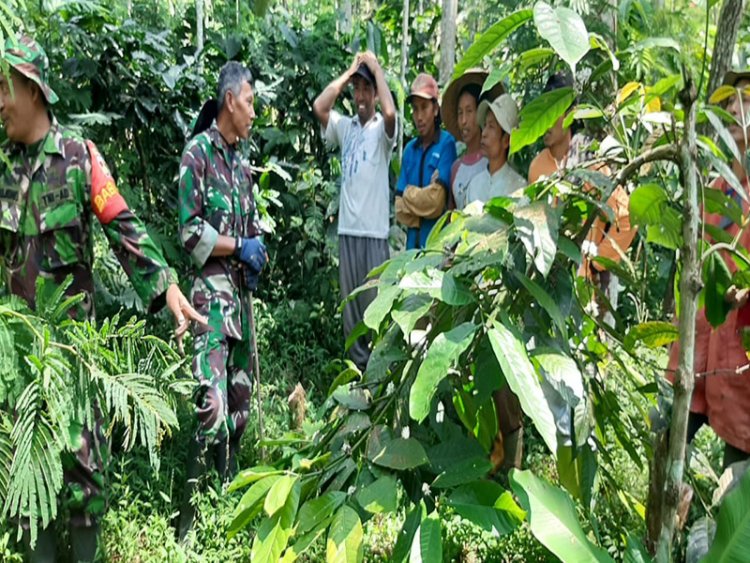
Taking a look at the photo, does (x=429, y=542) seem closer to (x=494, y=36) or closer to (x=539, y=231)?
(x=539, y=231)

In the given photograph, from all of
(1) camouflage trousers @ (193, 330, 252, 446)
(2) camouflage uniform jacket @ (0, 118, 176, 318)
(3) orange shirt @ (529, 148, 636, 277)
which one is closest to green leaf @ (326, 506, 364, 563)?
(3) orange shirt @ (529, 148, 636, 277)

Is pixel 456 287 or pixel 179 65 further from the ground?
pixel 179 65

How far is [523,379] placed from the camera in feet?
3.35

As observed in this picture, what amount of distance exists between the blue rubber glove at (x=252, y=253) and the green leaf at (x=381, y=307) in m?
2.07

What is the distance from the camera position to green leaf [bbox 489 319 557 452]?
99 cm

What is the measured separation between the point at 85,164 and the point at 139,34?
2124 millimetres

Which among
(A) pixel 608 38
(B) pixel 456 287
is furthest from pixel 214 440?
(A) pixel 608 38

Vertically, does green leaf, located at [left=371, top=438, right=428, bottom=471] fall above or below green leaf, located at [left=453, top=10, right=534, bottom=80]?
below

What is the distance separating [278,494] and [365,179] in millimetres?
3121

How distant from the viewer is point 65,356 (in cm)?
154

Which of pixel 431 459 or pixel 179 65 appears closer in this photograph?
pixel 431 459

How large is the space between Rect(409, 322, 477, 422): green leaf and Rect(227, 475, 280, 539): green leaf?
296mm

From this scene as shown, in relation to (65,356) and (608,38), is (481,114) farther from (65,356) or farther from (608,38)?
(65,356)

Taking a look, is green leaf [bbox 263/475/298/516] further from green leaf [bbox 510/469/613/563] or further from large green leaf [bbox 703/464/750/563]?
large green leaf [bbox 703/464/750/563]
